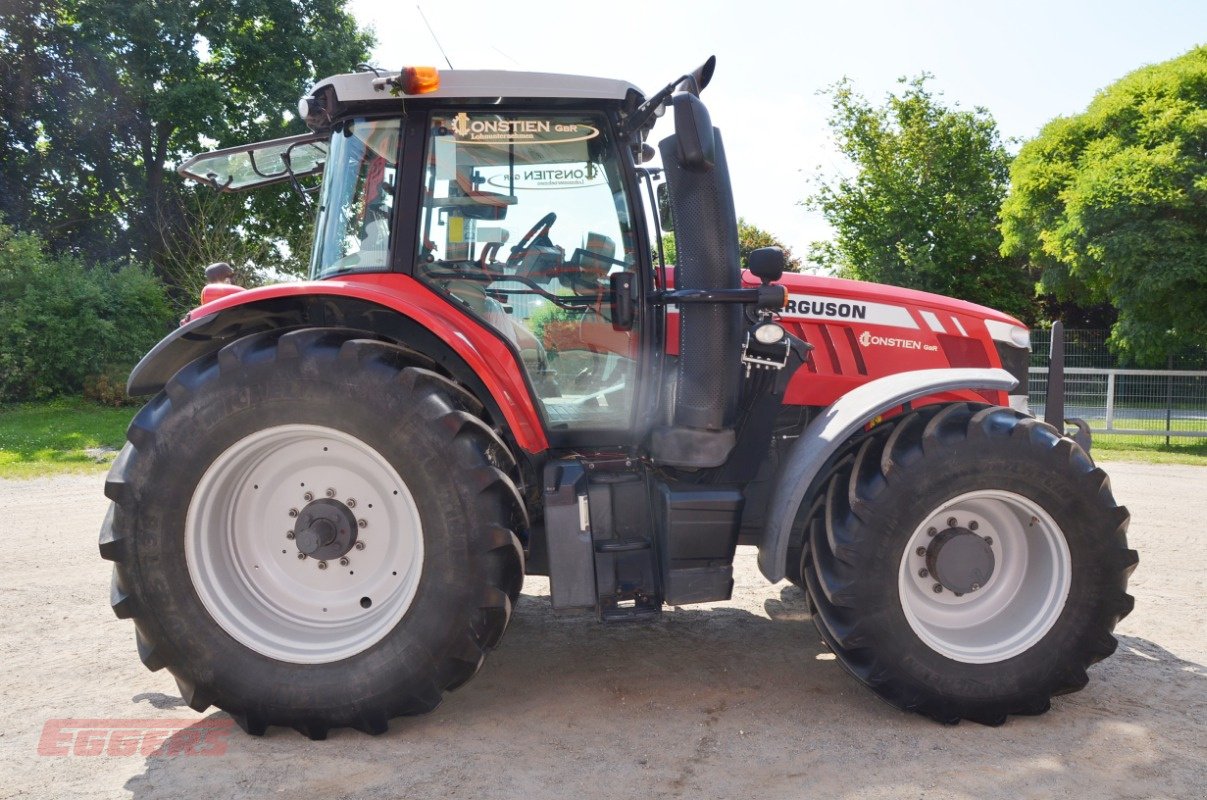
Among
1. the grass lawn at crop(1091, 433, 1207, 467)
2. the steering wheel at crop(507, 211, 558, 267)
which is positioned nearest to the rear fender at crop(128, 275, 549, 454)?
the steering wheel at crop(507, 211, 558, 267)

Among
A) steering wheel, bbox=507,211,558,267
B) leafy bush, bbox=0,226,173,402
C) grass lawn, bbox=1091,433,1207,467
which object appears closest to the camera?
steering wheel, bbox=507,211,558,267

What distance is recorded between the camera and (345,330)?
3.32m

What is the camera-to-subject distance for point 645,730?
3242mm

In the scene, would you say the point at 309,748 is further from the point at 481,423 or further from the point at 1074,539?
the point at 1074,539

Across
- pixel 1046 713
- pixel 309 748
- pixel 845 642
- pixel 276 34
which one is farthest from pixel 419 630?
pixel 276 34

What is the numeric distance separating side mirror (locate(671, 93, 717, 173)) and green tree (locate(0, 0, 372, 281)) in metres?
18.2

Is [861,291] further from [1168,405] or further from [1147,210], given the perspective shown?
[1147,210]

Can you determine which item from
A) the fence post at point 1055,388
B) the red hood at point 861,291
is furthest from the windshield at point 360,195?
the fence post at point 1055,388

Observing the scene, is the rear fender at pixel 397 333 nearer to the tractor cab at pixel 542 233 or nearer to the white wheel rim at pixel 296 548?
the tractor cab at pixel 542 233

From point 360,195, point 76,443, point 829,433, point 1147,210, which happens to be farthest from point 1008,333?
point 1147,210

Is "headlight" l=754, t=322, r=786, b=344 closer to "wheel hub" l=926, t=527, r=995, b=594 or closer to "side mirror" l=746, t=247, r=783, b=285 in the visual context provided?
"side mirror" l=746, t=247, r=783, b=285

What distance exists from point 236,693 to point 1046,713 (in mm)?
2913

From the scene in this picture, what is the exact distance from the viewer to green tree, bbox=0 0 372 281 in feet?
67.2

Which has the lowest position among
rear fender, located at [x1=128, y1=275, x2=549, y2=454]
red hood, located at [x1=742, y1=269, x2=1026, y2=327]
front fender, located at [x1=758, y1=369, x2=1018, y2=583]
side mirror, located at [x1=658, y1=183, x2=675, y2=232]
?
front fender, located at [x1=758, y1=369, x2=1018, y2=583]
